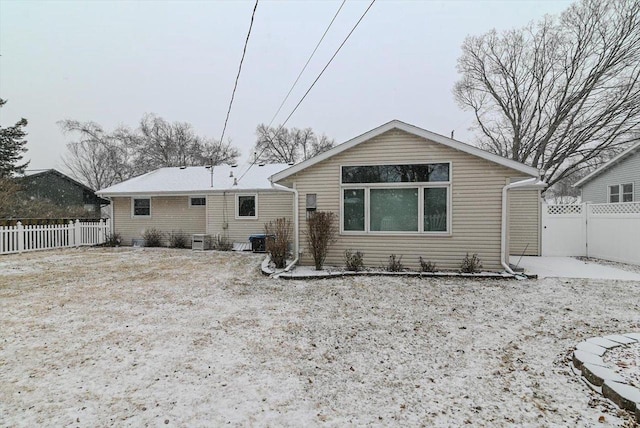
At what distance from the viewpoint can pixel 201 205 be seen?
44.3 feet

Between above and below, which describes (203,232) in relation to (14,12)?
below

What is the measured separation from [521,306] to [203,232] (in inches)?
460

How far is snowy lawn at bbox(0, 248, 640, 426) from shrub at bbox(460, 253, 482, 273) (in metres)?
0.80

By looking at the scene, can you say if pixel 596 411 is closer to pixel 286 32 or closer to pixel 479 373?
pixel 479 373

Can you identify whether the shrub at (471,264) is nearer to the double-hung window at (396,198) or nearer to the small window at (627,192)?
the double-hung window at (396,198)

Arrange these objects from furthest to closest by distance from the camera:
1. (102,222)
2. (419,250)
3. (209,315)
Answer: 1. (102,222)
2. (419,250)
3. (209,315)

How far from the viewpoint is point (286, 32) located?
7.03 m

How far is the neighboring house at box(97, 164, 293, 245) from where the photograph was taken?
41.8ft

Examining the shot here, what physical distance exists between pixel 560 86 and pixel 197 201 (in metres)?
20.2

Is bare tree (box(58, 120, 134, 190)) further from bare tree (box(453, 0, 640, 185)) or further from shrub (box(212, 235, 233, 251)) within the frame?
bare tree (box(453, 0, 640, 185))

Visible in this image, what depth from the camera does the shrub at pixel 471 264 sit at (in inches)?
279

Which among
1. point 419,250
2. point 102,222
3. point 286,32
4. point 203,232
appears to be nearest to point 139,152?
point 102,222

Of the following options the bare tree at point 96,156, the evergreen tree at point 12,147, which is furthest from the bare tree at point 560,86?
the bare tree at point 96,156

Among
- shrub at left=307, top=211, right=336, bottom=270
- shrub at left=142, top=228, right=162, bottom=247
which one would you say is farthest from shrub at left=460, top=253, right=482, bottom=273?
shrub at left=142, top=228, right=162, bottom=247
